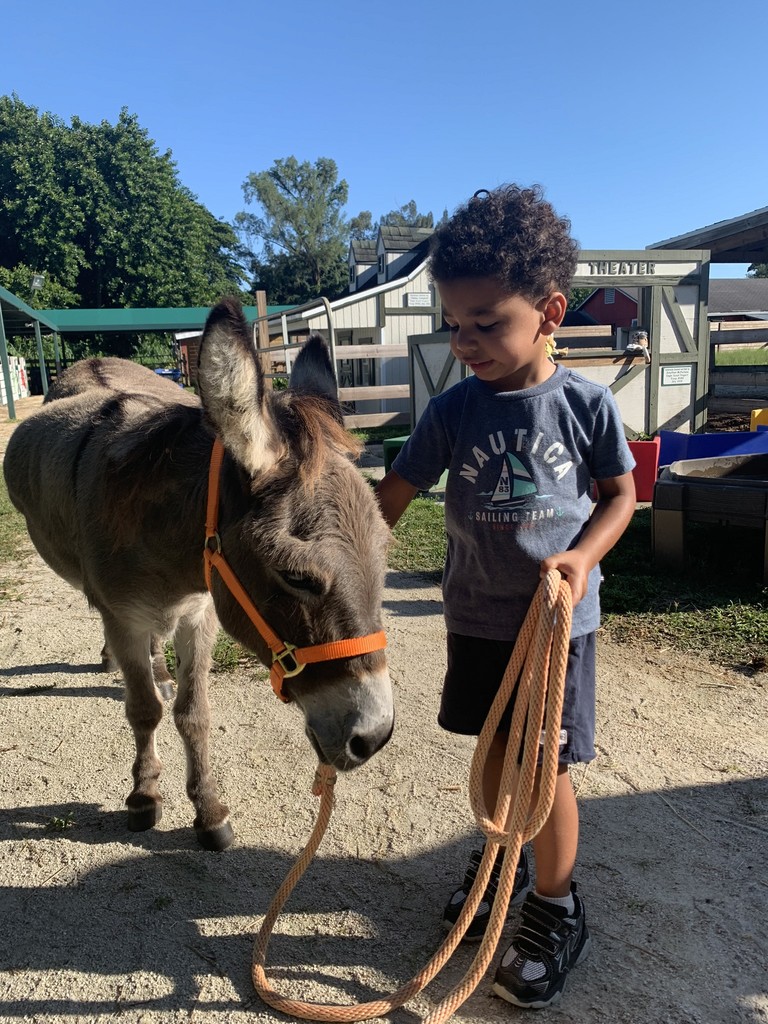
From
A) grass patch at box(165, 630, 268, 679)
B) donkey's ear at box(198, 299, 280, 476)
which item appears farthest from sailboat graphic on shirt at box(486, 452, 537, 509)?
grass patch at box(165, 630, 268, 679)

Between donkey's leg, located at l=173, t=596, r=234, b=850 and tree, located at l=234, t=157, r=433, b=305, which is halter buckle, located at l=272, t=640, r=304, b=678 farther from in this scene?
tree, located at l=234, t=157, r=433, b=305

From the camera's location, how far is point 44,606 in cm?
536

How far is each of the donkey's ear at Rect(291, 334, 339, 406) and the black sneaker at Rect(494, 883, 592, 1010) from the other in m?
1.75

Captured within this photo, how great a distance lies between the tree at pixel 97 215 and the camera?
4200cm

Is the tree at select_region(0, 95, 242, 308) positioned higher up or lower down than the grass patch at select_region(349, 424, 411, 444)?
higher up

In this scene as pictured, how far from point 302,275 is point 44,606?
61.7m

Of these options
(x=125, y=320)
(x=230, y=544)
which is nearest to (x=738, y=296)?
(x=125, y=320)

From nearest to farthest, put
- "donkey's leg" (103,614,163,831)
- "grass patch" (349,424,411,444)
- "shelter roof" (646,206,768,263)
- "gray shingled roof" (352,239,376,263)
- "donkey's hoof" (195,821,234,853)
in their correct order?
"donkey's hoof" (195,821,234,853)
"donkey's leg" (103,614,163,831)
"shelter roof" (646,206,768,263)
"grass patch" (349,424,411,444)
"gray shingled roof" (352,239,376,263)

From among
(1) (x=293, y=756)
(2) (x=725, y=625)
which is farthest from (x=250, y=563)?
(2) (x=725, y=625)

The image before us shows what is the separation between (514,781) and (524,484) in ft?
2.73

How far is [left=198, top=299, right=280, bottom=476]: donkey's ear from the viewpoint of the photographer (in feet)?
5.46

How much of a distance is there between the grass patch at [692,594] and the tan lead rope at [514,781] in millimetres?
1855

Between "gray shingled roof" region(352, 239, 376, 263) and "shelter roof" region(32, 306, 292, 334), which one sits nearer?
"gray shingled roof" region(352, 239, 376, 263)

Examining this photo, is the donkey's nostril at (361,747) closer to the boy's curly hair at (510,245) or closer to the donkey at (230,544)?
the donkey at (230,544)
